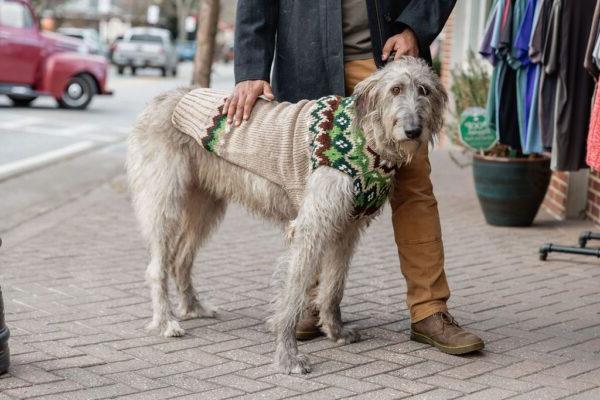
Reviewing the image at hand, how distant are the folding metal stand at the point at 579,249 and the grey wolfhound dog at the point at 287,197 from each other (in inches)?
92.5

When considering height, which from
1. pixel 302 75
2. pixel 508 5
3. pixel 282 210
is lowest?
pixel 282 210

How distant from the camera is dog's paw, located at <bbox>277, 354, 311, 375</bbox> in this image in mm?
4270

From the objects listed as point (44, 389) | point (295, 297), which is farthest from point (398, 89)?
point (44, 389)

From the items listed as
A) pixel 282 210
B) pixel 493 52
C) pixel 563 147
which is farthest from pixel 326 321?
pixel 493 52

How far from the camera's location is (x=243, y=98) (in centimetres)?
463

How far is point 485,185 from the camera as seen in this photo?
315 inches

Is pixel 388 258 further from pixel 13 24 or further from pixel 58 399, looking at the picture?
→ pixel 13 24

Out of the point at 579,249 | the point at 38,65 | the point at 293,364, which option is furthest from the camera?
the point at 38,65

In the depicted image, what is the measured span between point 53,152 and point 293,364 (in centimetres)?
991

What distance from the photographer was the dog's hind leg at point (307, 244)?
4227mm

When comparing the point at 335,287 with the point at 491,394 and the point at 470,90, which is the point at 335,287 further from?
the point at 470,90

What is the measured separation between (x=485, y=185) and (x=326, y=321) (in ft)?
11.7

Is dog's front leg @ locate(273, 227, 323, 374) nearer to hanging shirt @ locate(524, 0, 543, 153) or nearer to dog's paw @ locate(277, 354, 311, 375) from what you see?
dog's paw @ locate(277, 354, 311, 375)

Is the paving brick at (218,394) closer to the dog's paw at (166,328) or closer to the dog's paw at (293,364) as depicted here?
the dog's paw at (293,364)
